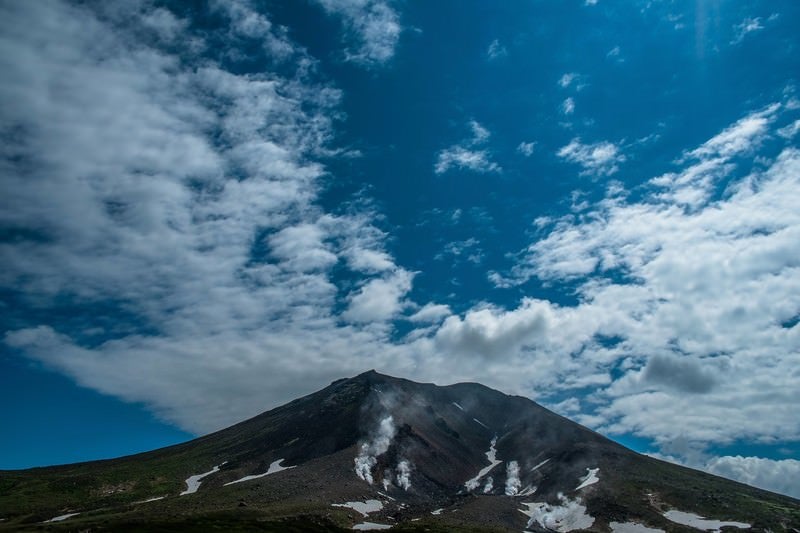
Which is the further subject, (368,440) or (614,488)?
(368,440)

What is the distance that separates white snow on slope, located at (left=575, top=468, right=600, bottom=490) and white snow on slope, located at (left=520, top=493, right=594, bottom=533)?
31.7 feet

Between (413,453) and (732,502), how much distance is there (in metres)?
87.6

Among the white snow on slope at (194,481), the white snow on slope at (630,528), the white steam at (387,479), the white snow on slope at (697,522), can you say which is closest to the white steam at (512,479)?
the white steam at (387,479)

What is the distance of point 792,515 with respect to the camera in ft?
387

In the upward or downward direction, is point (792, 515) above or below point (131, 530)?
below

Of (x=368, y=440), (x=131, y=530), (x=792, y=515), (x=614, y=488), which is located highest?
→ (x=368, y=440)

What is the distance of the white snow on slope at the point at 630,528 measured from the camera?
11406 centimetres

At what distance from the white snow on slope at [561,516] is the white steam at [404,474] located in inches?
1332

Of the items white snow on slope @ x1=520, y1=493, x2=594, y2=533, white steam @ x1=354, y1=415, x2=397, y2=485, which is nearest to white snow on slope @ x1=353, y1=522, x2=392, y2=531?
white steam @ x1=354, y1=415, x2=397, y2=485

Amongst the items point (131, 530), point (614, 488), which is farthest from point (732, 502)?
point (131, 530)

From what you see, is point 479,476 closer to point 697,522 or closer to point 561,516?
point 561,516

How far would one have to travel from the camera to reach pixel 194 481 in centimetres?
15188

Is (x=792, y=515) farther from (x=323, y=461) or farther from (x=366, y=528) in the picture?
(x=323, y=461)

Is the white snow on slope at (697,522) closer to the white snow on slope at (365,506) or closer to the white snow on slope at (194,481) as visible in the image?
the white snow on slope at (365,506)
